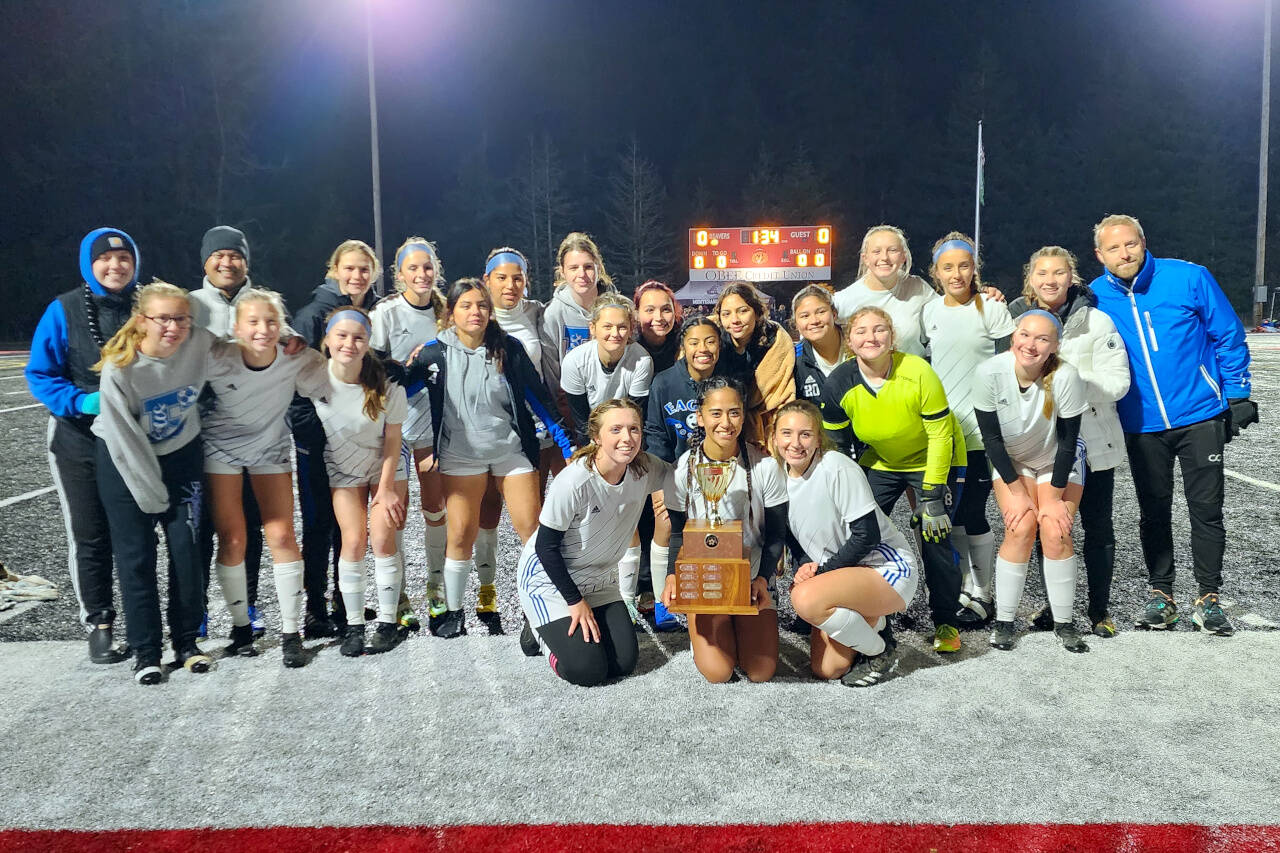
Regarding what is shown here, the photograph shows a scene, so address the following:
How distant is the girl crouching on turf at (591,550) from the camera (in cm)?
404

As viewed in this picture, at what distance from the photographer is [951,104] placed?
63594mm

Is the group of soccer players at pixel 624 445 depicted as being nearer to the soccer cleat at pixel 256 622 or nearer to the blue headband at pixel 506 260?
the soccer cleat at pixel 256 622

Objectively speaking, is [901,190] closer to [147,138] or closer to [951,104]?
[951,104]

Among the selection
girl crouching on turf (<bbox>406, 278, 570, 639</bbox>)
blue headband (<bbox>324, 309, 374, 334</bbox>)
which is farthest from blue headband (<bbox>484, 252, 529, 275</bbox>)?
blue headband (<bbox>324, 309, 374, 334</bbox>)

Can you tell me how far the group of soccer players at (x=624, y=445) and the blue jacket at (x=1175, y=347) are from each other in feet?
0.04

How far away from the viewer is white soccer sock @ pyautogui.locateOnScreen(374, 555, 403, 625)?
14.6ft

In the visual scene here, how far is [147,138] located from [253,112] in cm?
641

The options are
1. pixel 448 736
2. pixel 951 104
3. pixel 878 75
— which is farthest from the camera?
pixel 878 75

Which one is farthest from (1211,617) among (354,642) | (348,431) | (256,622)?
(256,622)

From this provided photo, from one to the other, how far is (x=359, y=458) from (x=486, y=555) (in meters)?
0.96

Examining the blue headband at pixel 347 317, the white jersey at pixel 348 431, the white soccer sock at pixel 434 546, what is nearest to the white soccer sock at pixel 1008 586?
the white soccer sock at pixel 434 546

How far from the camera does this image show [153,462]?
13.0 ft

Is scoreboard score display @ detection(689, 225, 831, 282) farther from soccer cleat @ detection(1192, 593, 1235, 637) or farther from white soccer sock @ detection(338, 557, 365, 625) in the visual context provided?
white soccer sock @ detection(338, 557, 365, 625)

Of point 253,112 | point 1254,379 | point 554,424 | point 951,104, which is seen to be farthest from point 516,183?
point 554,424
